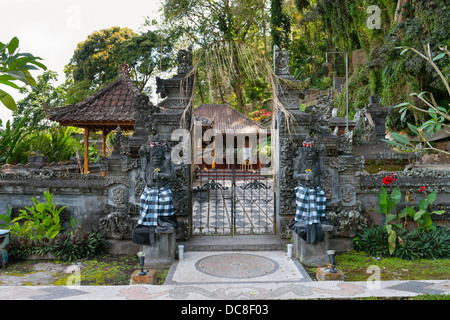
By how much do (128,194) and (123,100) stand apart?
18.8ft

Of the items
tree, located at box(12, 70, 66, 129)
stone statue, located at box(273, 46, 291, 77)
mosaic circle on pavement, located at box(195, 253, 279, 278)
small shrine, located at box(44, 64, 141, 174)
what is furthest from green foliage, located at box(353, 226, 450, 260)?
tree, located at box(12, 70, 66, 129)

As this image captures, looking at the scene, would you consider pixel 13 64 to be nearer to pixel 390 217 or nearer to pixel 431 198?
pixel 390 217

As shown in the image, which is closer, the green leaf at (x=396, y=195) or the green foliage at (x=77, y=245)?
the green foliage at (x=77, y=245)

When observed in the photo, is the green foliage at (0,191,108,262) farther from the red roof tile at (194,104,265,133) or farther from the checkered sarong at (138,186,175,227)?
the red roof tile at (194,104,265,133)

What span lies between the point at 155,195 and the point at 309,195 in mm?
2713

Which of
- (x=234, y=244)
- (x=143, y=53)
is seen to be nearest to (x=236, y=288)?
(x=234, y=244)

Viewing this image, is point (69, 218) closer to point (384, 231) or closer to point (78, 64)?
point (384, 231)

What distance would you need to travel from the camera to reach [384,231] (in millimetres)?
6043

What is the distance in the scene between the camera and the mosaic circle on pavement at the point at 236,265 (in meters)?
5.00

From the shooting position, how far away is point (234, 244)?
19.8ft

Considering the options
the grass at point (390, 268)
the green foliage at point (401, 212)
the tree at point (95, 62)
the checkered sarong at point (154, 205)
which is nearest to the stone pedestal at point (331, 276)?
Answer: the grass at point (390, 268)

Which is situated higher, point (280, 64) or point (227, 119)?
point (227, 119)

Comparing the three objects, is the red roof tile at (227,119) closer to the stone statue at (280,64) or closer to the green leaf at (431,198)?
the stone statue at (280,64)

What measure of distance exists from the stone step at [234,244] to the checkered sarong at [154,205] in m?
0.92
